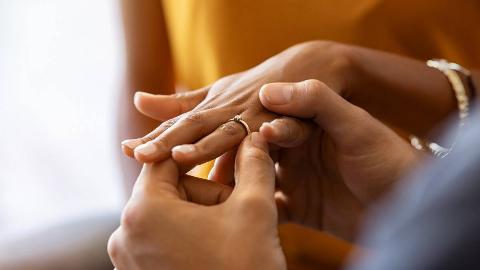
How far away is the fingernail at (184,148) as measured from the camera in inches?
28.0

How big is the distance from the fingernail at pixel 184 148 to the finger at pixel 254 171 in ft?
0.19

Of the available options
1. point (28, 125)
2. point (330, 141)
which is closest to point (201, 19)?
point (330, 141)

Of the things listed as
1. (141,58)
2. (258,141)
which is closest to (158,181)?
(258,141)

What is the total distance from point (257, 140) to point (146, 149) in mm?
143

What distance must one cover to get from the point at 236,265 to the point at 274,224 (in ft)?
0.21

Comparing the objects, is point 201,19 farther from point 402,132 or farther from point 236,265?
point 236,265

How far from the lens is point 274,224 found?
0.61 metres

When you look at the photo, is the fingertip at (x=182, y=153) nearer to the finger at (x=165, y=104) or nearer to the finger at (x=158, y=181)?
the finger at (x=158, y=181)

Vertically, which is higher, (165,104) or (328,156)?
(165,104)

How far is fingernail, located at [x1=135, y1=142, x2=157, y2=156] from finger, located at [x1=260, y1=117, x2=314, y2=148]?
148mm

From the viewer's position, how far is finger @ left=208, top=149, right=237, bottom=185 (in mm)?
823

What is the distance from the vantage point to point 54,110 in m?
1.70

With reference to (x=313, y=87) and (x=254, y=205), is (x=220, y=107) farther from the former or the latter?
(x=254, y=205)

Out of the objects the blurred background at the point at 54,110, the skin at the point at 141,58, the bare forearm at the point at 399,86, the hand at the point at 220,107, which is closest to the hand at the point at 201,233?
the hand at the point at 220,107
